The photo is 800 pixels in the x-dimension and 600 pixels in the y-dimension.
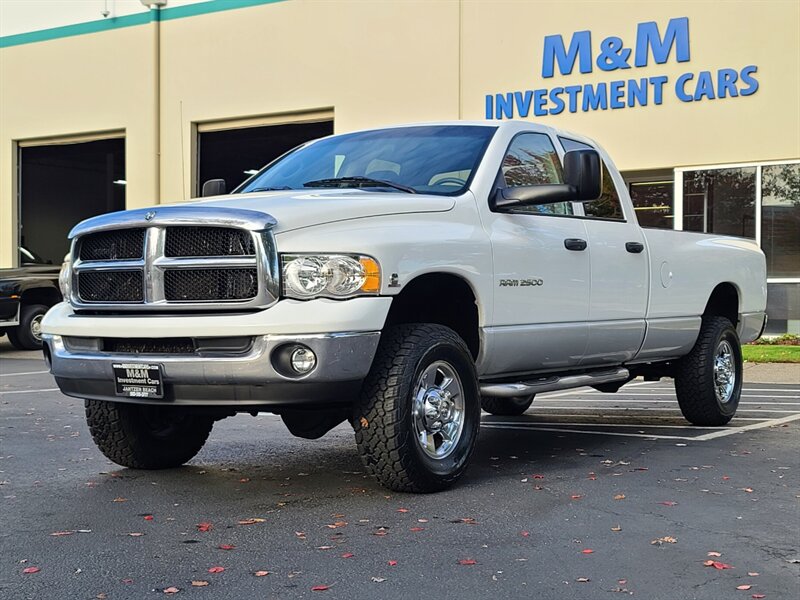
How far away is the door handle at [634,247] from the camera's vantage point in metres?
7.50

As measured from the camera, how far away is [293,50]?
22531 mm

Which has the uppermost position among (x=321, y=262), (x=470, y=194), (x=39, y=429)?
(x=470, y=194)

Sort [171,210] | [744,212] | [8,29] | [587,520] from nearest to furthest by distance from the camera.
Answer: [587,520] → [171,210] → [744,212] → [8,29]

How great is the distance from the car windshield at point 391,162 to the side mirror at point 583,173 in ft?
1.81

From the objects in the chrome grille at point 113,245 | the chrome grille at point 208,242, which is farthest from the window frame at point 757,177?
the chrome grille at point 208,242

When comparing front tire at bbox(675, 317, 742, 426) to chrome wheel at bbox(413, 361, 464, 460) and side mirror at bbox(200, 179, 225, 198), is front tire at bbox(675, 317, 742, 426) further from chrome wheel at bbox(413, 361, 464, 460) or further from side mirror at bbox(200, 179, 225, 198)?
side mirror at bbox(200, 179, 225, 198)

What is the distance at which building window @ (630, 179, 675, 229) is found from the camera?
19.3m

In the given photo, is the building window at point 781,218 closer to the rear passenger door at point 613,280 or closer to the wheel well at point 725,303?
the wheel well at point 725,303

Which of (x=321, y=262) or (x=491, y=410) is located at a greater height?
(x=321, y=262)

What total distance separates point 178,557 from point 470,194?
9.11 ft

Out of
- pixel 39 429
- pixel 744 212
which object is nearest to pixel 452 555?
pixel 39 429

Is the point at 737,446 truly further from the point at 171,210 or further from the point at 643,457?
the point at 171,210

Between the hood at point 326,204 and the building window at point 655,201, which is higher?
the building window at point 655,201

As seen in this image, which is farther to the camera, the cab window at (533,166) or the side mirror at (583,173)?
the cab window at (533,166)
